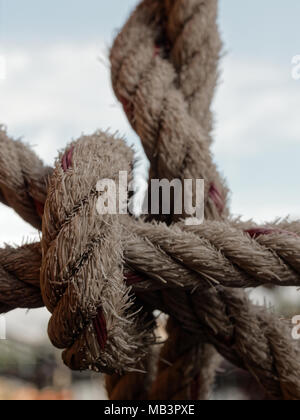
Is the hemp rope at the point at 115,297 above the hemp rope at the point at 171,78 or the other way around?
the other way around

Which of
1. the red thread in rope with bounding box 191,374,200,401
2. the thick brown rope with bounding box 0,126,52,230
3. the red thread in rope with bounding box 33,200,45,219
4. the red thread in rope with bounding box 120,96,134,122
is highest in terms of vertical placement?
the red thread in rope with bounding box 120,96,134,122

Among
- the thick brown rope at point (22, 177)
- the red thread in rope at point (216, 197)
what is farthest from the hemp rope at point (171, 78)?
the thick brown rope at point (22, 177)

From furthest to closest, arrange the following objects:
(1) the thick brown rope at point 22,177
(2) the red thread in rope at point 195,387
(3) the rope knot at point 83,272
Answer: (2) the red thread in rope at point 195,387 → (1) the thick brown rope at point 22,177 → (3) the rope knot at point 83,272

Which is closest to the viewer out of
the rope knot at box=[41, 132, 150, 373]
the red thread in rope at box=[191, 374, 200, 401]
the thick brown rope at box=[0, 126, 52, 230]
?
the rope knot at box=[41, 132, 150, 373]

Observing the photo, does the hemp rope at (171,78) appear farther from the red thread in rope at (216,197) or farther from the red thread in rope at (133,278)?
the red thread in rope at (133,278)

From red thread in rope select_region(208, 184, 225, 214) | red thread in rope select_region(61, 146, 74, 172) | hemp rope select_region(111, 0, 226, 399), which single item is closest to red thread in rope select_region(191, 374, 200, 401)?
hemp rope select_region(111, 0, 226, 399)

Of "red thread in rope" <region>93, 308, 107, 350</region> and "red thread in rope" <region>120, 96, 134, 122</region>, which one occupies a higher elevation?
"red thread in rope" <region>120, 96, 134, 122</region>

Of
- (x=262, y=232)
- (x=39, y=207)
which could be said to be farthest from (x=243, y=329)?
(x=39, y=207)

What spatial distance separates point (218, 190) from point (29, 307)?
217 millimetres

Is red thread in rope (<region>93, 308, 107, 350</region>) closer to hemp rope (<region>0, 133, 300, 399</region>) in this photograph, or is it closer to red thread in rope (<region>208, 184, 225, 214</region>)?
hemp rope (<region>0, 133, 300, 399</region>)

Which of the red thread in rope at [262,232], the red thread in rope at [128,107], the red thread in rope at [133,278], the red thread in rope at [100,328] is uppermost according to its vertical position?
the red thread in rope at [128,107]

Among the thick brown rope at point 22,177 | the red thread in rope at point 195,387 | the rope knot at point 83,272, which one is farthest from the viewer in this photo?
the red thread in rope at point 195,387
